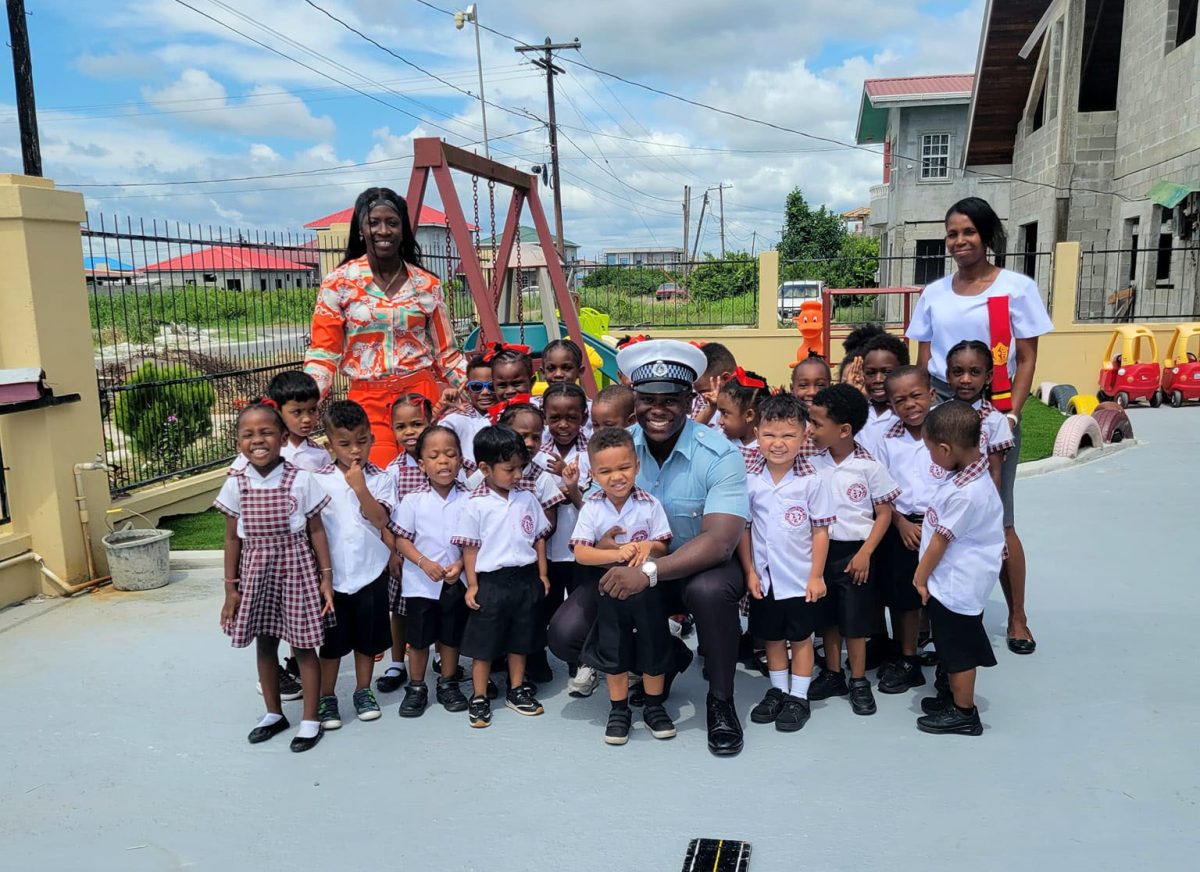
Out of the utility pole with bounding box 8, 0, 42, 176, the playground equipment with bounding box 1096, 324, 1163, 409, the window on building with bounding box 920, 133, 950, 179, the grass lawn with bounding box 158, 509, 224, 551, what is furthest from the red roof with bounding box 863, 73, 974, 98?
the grass lawn with bounding box 158, 509, 224, 551

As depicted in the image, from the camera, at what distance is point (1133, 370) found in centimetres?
1149

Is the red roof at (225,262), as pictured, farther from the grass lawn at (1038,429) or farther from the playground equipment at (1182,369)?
the playground equipment at (1182,369)

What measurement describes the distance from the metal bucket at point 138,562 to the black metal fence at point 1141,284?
11659mm

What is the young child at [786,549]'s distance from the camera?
322 cm

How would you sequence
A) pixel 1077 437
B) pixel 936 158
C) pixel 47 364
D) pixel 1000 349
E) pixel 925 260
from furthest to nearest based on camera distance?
pixel 936 158
pixel 925 260
pixel 1077 437
pixel 47 364
pixel 1000 349

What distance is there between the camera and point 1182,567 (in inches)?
191

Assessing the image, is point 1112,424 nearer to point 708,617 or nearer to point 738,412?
point 738,412

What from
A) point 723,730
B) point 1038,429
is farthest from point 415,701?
point 1038,429

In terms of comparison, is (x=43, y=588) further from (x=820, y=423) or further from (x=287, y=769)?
(x=820, y=423)

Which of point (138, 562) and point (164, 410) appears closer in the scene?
point (138, 562)

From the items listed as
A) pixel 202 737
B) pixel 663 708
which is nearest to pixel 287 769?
pixel 202 737

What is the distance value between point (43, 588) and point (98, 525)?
431 mm

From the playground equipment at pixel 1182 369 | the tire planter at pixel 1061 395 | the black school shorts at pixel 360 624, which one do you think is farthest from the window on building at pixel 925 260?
the black school shorts at pixel 360 624

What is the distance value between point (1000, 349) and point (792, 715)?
5.43ft
